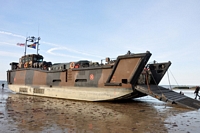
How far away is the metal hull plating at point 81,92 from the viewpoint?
12.9 metres

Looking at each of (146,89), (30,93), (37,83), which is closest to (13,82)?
(30,93)

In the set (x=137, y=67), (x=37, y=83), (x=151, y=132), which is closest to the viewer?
(x=151, y=132)

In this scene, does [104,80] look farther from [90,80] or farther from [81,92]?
[81,92]

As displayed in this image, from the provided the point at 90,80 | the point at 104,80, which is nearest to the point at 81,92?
the point at 90,80

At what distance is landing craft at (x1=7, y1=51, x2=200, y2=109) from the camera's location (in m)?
12.2

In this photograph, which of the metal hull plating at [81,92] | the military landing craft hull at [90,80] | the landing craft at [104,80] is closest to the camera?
the landing craft at [104,80]

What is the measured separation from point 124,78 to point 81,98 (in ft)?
15.5

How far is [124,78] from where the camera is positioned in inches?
501

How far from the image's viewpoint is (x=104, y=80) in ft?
45.1

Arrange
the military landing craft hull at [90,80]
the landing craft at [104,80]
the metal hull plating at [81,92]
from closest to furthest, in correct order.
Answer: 1. the landing craft at [104,80]
2. the military landing craft hull at [90,80]
3. the metal hull plating at [81,92]

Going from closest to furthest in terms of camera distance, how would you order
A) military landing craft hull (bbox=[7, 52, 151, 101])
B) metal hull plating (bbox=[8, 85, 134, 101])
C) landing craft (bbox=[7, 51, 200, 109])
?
landing craft (bbox=[7, 51, 200, 109]) → military landing craft hull (bbox=[7, 52, 151, 101]) → metal hull plating (bbox=[8, 85, 134, 101])

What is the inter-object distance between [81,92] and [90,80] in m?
1.50

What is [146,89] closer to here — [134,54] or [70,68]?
[134,54]

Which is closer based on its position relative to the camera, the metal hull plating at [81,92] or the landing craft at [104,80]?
the landing craft at [104,80]
